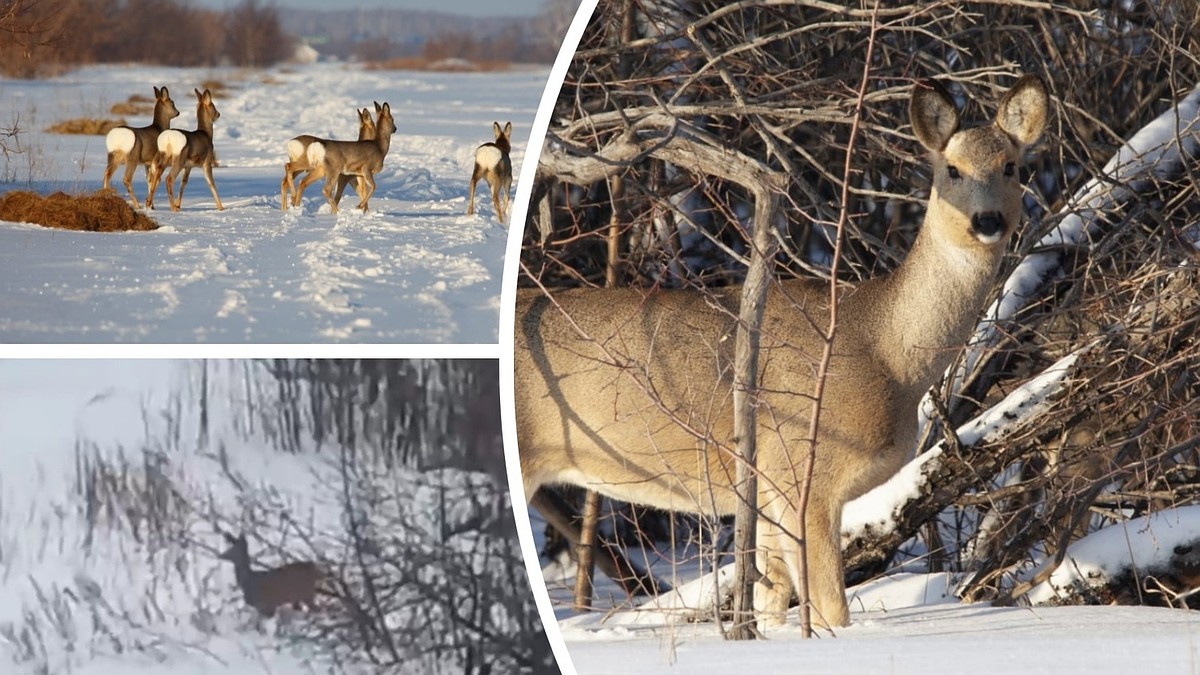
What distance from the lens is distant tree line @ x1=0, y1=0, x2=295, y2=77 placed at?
398 cm

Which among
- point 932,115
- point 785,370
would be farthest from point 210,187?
point 932,115

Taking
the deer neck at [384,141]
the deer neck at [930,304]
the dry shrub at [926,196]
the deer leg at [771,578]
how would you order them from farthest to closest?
the dry shrub at [926,196] → the deer leg at [771,578] → the deer neck at [930,304] → the deer neck at [384,141]

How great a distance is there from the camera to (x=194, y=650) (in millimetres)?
4215

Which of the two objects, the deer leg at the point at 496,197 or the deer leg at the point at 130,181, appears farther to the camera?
the deer leg at the point at 496,197

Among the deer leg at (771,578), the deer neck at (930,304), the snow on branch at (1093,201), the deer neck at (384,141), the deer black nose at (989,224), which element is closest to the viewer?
the deer neck at (384,141)

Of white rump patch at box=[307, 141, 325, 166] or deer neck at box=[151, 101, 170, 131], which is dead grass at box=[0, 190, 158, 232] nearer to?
deer neck at box=[151, 101, 170, 131]

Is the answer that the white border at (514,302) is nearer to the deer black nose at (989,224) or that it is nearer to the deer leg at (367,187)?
the deer leg at (367,187)

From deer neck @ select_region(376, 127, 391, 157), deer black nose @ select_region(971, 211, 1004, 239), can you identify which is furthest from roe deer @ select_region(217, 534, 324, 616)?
deer black nose @ select_region(971, 211, 1004, 239)

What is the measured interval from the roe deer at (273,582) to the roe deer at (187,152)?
959 mm

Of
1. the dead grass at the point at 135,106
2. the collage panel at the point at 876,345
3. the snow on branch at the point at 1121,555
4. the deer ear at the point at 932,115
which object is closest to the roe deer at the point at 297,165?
the dead grass at the point at 135,106

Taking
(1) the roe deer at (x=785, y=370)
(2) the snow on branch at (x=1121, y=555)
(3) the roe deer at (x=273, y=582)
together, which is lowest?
(2) the snow on branch at (x=1121, y=555)

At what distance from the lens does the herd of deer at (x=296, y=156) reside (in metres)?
3.96

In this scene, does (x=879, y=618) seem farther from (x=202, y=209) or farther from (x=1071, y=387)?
(x=202, y=209)

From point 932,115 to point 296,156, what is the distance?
1916 millimetres
